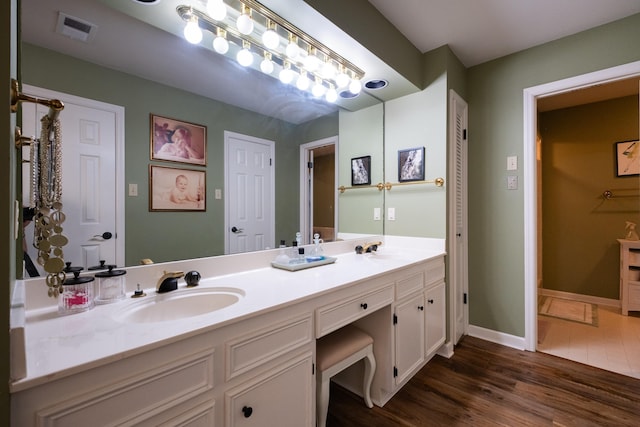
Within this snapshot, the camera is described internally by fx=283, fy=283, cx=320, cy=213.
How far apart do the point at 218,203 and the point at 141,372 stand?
2.92 feet

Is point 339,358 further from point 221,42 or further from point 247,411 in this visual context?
point 221,42

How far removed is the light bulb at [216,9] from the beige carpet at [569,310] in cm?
377

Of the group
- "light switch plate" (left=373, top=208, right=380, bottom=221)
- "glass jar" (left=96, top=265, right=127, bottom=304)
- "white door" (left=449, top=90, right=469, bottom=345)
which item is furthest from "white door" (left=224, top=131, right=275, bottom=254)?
"white door" (left=449, top=90, right=469, bottom=345)

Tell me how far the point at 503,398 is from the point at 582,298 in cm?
256

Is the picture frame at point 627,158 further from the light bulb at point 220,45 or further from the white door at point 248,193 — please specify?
the light bulb at point 220,45

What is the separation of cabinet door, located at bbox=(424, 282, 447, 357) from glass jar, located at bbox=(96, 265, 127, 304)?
171 cm

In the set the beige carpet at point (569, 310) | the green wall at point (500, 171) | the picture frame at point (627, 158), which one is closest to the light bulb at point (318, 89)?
the green wall at point (500, 171)

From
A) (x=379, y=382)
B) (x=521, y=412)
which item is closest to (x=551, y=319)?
(x=521, y=412)

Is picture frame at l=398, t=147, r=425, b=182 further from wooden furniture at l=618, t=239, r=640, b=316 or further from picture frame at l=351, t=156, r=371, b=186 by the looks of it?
wooden furniture at l=618, t=239, r=640, b=316

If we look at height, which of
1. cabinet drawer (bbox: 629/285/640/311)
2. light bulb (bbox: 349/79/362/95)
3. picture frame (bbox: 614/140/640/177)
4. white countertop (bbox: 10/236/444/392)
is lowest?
cabinet drawer (bbox: 629/285/640/311)

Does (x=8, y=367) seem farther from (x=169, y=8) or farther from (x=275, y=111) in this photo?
(x=275, y=111)

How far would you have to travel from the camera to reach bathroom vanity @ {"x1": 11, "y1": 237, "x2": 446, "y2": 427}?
0.63 meters

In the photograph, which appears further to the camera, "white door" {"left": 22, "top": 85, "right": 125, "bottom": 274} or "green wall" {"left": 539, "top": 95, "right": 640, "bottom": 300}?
"green wall" {"left": 539, "top": 95, "right": 640, "bottom": 300}

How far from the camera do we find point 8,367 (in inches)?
20.9
